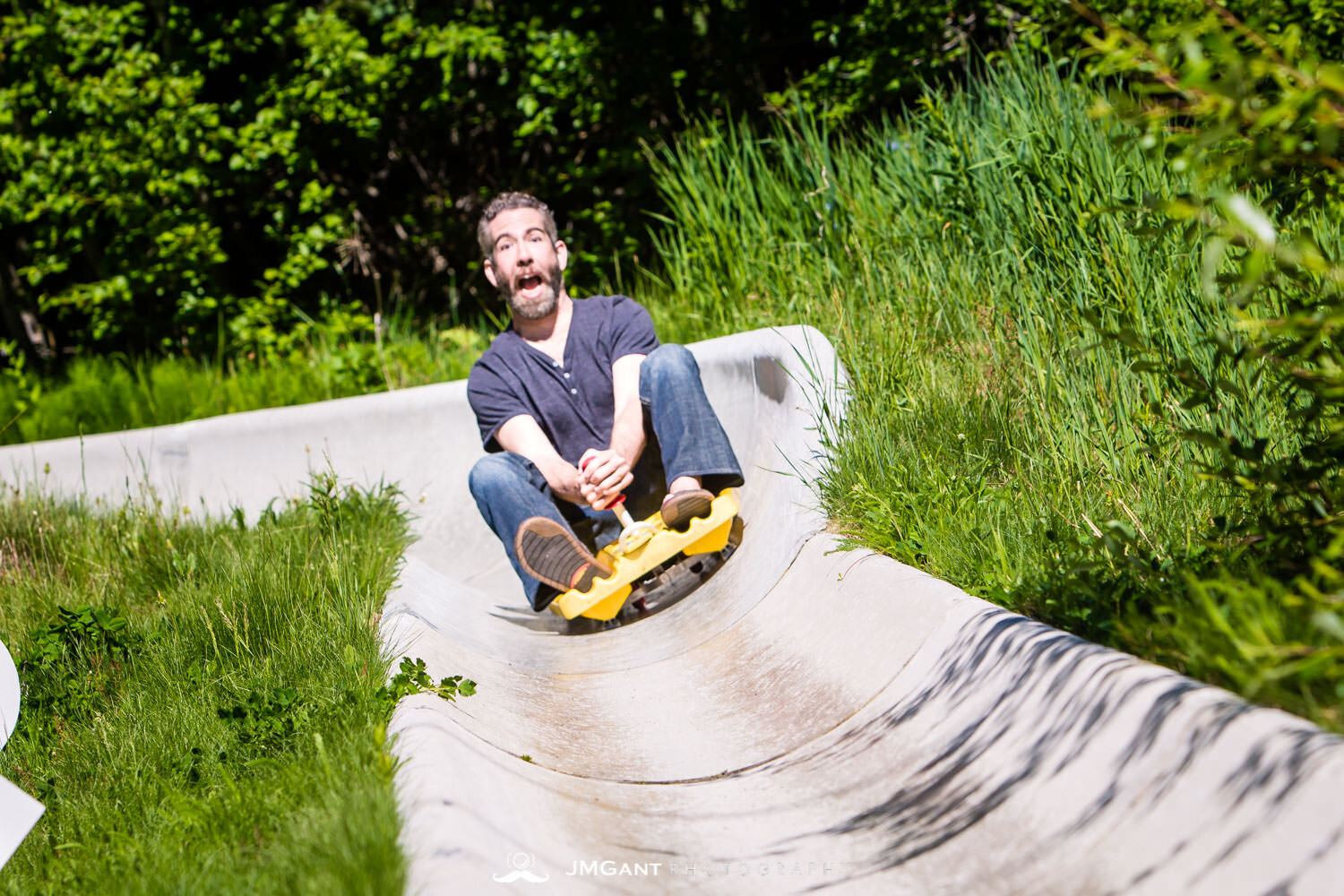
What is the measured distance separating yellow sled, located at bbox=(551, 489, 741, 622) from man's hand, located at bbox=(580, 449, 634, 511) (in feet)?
0.48

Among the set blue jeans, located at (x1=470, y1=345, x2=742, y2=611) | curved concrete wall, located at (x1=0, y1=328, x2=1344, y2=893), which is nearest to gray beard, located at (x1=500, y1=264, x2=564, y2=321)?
blue jeans, located at (x1=470, y1=345, x2=742, y2=611)

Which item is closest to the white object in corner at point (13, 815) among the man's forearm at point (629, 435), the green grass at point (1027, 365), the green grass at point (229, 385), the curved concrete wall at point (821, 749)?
the curved concrete wall at point (821, 749)

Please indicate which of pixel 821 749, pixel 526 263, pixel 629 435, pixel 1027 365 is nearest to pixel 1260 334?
pixel 821 749

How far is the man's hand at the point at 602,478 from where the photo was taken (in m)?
3.24

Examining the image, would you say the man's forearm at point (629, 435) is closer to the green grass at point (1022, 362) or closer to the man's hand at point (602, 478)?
the man's hand at point (602, 478)

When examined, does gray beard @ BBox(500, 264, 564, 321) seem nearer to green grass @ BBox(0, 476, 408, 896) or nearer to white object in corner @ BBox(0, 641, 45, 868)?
green grass @ BBox(0, 476, 408, 896)

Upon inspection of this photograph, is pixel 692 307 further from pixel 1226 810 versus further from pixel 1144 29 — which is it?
pixel 1226 810

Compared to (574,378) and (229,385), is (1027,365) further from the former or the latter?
(229,385)

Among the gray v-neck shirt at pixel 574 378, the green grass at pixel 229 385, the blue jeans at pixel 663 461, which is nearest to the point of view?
the blue jeans at pixel 663 461

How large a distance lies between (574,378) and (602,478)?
560mm

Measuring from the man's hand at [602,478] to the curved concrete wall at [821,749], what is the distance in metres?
0.42

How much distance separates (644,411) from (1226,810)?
8.12 feet

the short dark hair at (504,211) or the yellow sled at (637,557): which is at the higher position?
the short dark hair at (504,211)

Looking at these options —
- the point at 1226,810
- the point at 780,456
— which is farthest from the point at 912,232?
the point at 1226,810
